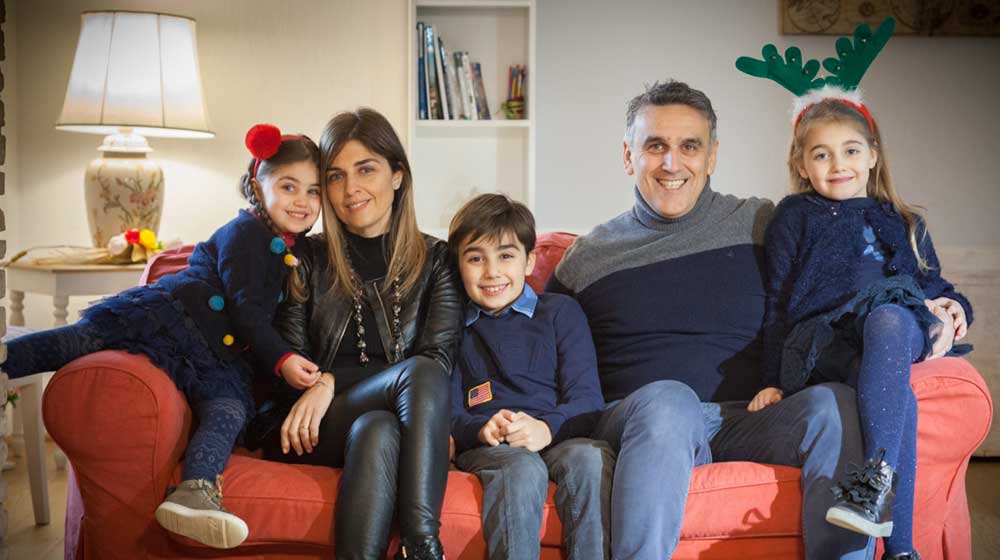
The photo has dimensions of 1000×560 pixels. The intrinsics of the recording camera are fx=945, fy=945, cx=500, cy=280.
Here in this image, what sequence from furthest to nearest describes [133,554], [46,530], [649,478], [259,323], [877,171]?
[46,530], [877,171], [259,323], [133,554], [649,478]

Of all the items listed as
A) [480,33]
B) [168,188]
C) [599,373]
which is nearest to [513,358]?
[599,373]

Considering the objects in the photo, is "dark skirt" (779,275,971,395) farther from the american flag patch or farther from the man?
the american flag patch

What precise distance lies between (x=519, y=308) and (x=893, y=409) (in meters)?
0.79

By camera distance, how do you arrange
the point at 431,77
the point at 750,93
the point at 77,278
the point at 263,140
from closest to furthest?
the point at 263,140 < the point at 77,278 < the point at 431,77 < the point at 750,93

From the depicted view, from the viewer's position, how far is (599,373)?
2182mm

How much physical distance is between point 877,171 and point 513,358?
93 cm

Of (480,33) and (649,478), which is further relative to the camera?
(480,33)

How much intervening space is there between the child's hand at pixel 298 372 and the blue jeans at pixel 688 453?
0.61m

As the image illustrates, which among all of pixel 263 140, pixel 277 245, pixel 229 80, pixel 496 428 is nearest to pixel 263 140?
pixel 263 140

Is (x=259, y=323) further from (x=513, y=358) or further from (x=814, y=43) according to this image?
(x=814, y=43)

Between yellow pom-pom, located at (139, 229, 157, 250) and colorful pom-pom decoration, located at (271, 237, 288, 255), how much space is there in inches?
47.2

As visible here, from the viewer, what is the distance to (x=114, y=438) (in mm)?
1773

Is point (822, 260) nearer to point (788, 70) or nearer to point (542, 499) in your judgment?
point (788, 70)

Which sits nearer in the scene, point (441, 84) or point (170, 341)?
point (170, 341)
